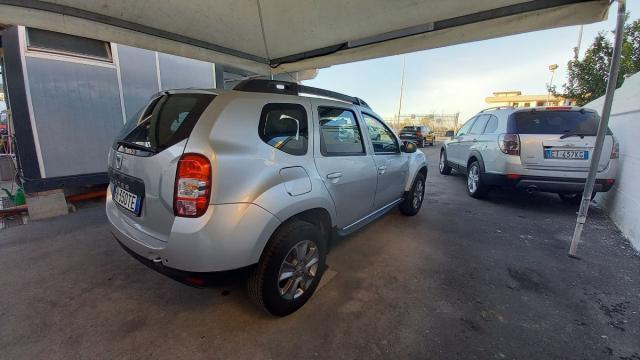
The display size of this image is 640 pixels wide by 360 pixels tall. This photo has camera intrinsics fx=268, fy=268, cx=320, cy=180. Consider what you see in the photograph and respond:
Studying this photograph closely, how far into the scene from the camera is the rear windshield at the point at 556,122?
13.5ft

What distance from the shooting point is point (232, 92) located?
6.07 feet

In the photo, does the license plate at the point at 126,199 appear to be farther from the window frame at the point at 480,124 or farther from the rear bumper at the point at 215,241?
the window frame at the point at 480,124

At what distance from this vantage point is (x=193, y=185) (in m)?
1.59

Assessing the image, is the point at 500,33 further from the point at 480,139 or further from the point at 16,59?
the point at 16,59

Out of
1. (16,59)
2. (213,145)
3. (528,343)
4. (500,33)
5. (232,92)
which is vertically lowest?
(528,343)

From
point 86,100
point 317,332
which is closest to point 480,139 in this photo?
point 317,332

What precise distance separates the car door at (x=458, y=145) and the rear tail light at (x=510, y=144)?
5.04ft

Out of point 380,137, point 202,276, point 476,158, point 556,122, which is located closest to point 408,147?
point 380,137

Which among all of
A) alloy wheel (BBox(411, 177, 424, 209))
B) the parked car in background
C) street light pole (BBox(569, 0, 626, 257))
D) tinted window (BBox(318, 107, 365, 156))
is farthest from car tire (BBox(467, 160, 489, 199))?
the parked car in background

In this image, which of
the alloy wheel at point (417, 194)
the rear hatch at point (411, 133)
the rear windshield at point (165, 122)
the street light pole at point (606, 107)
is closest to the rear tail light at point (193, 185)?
the rear windshield at point (165, 122)

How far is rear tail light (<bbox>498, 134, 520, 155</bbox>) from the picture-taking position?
4311mm

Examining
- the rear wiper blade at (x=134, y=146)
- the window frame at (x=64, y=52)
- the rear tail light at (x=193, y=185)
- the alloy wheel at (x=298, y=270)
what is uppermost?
the window frame at (x=64, y=52)

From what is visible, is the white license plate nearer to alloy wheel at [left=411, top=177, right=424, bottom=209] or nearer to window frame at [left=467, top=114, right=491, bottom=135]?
alloy wheel at [left=411, top=177, right=424, bottom=209]

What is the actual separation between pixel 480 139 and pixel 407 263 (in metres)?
3.55
